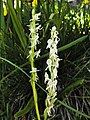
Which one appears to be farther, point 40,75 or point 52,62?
point 40,75

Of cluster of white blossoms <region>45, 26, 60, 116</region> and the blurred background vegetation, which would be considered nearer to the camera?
cluster of white blossoms <region>45, 26, 60, 116</region>

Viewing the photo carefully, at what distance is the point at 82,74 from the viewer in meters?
1.73

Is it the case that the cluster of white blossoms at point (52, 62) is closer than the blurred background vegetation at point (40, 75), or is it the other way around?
the cluster of white blossoms at point (52, 62)

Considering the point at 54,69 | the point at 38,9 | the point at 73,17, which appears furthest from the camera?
the point at 73,17

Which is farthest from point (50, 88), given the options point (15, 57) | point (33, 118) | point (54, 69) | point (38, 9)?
point (38, 9)

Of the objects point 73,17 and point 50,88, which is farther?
point 73,17

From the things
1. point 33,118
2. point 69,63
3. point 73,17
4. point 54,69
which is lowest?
point 33,118

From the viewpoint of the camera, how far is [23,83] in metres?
1.73

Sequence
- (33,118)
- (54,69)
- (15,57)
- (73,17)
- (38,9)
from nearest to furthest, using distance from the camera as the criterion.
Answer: (54,69) < (33,118) < (15,57) < (38,9) < (73,17)

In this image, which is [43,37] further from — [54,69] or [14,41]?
[54,69]

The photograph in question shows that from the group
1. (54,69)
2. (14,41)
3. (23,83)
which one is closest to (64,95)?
(23,83)

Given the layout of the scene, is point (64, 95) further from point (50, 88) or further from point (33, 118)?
point (50, 88)

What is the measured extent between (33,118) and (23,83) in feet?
0.69

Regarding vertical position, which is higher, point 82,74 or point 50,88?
point 82,74
